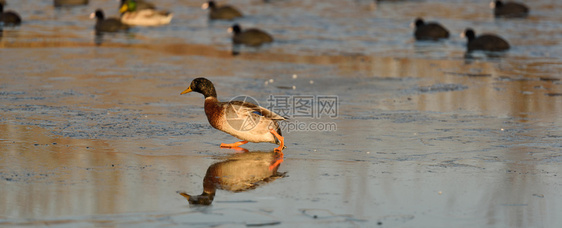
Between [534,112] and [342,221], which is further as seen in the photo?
[534,112]

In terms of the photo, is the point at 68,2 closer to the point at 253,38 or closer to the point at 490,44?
the point at 253,38

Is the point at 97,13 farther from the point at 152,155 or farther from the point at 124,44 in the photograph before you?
the point at 152,155

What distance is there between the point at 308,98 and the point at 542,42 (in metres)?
8.91

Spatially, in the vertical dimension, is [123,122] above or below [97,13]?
→ below

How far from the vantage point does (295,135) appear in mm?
8078

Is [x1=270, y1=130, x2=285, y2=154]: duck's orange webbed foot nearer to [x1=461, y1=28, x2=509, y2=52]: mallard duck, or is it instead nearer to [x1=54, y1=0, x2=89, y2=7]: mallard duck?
[x1=461, y1=28, x2=509, y2=52]: mallard duck

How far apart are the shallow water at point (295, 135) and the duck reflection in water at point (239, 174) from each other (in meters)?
0.08

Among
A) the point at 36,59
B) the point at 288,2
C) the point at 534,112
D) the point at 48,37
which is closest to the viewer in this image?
the point at 534,112

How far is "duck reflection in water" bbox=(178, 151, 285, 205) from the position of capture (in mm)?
5758

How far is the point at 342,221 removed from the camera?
508 centimetres

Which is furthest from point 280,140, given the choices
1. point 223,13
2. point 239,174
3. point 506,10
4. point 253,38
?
point 506,10

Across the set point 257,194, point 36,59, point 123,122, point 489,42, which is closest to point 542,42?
point 489,42

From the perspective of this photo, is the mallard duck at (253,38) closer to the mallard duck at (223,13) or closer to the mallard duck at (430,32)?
the mallard duck at (430,32)

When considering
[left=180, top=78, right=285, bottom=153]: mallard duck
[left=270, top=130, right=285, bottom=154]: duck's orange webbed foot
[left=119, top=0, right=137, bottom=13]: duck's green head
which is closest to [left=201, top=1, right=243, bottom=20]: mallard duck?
[left=119, top=0, right=137, bottom=13]: duck's green head
